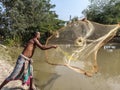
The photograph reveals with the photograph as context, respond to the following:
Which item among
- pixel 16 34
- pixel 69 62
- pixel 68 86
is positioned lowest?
pixel 16 34

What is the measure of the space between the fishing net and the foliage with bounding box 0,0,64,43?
1730 centimetres

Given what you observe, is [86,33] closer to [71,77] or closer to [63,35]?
[63,35]

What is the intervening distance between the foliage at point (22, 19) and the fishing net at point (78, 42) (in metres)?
A: 17.3

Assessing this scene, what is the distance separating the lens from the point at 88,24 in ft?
34.3

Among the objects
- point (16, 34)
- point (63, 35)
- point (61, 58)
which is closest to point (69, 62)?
point (61, 58)

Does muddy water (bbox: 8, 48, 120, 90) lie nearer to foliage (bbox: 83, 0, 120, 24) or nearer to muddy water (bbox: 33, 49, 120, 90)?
muddy water (bbox: 33, 49, 120, 90)

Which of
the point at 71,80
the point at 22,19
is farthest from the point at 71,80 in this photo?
the point at 22,19

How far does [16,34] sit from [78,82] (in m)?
19.8

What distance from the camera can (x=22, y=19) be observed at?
2806cm

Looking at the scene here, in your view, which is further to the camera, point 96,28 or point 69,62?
point 96,28

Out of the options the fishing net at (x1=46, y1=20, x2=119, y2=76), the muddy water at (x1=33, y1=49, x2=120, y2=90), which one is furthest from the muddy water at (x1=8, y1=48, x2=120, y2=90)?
the fishing net at (x1=46, y1=20, x2=119, y2=76)

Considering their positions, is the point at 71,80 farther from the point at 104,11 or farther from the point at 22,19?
the point at 104,11

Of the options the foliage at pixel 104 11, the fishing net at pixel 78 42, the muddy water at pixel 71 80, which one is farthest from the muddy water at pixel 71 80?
the foliage at pixel 104 11

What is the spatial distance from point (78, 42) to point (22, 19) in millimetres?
18391
